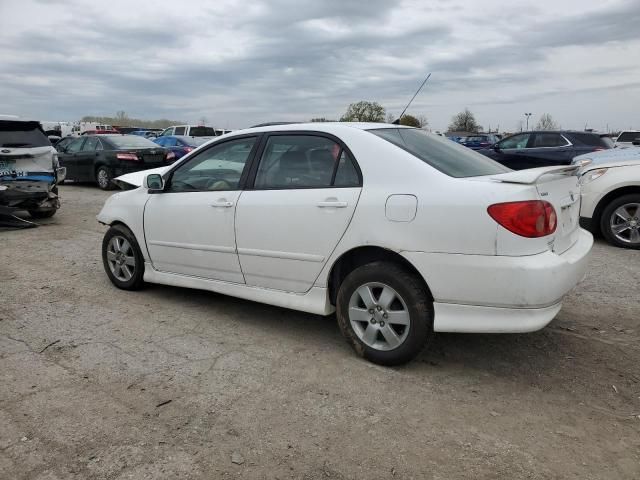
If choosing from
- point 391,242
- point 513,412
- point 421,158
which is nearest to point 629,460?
point 513,412

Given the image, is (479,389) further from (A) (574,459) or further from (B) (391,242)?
(B) (391,242)

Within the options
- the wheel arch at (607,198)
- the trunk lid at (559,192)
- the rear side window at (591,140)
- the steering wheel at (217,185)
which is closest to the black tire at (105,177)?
the steering wheel at (217,185)

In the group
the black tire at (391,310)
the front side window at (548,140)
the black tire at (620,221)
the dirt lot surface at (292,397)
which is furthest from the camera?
the front side window at (548,140)

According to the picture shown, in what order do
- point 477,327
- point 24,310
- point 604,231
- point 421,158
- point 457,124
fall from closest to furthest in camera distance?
point 477,327 < point 421,158 < point 24,310 < point 604,231 < point 457,124

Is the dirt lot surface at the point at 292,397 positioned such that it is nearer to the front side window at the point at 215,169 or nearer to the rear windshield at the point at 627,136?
the front side window at the point at 215,169

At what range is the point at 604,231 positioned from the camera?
23.6 feet

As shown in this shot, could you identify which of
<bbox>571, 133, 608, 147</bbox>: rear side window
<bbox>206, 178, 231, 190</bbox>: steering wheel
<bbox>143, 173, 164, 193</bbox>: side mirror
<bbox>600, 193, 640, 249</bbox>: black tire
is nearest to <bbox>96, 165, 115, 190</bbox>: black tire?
<bbox>143, 173, 164, 193</bbox>: side mirror

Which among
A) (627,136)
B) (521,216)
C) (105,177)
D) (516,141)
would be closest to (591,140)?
(516,141)

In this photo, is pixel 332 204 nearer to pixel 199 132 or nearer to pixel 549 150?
pixel 549 150

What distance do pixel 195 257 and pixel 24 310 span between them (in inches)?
66.6

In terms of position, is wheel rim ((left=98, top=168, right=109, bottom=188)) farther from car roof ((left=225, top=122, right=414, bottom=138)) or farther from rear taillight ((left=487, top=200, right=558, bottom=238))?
rear taillight ((left=487, top=200, right=558, bottom=238))

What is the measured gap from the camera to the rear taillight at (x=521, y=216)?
3051 millimetres

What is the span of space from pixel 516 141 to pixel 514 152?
42 cm

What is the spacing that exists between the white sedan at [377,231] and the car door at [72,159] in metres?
11.7
